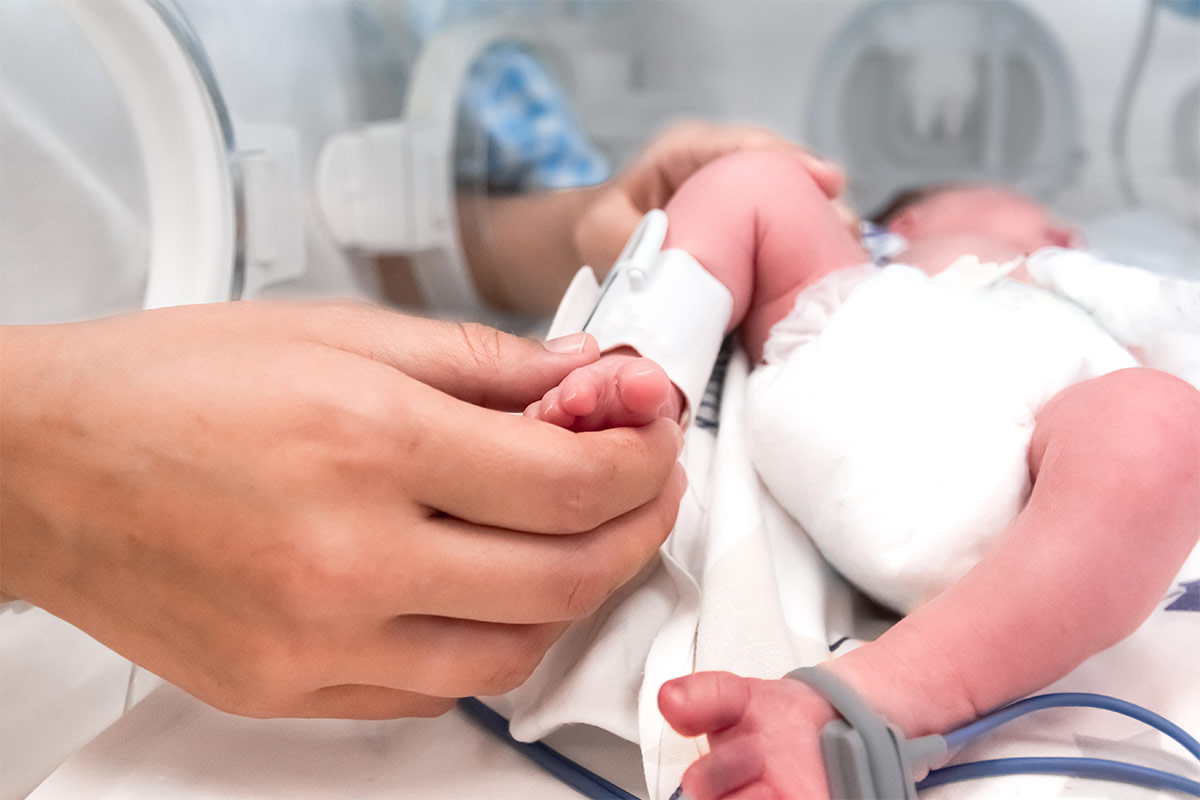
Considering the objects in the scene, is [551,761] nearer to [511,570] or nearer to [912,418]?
[511,570]

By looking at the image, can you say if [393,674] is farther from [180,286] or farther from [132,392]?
[180,286]

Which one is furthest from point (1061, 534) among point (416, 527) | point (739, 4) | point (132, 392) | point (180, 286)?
point (739, 4)

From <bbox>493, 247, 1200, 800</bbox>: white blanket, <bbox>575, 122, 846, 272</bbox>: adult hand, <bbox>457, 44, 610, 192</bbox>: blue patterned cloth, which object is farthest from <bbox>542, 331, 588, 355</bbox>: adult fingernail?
<bbox>457, 44, 610, 192</bbox>: blue patterned cloth

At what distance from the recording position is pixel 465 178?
1.30 metres

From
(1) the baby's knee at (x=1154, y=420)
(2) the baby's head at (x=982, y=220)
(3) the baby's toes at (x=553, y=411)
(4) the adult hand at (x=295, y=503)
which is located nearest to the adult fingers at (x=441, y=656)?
(4) the adult hand at (x=295, y=503)

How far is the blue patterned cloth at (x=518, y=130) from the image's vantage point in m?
1.32

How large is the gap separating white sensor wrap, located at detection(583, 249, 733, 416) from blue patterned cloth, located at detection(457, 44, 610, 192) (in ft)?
2.45

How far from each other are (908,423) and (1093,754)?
20cm

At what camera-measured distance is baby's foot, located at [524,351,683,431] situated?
42 cm

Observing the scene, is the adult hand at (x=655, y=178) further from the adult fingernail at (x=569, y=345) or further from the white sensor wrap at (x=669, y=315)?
the adult fingernail at (x=569, y=345)

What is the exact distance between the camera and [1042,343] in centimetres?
56

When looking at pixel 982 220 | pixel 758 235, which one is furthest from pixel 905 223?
pixel 758 235

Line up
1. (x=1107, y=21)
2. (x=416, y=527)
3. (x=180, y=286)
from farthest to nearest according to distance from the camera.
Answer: (x=1107, y=21) → (x=180, y=286) → (x=416, y=527)

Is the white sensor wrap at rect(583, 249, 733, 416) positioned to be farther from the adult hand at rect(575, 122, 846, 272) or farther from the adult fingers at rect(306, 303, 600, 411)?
the adult hand at rect(575, 122, 846, 272)
